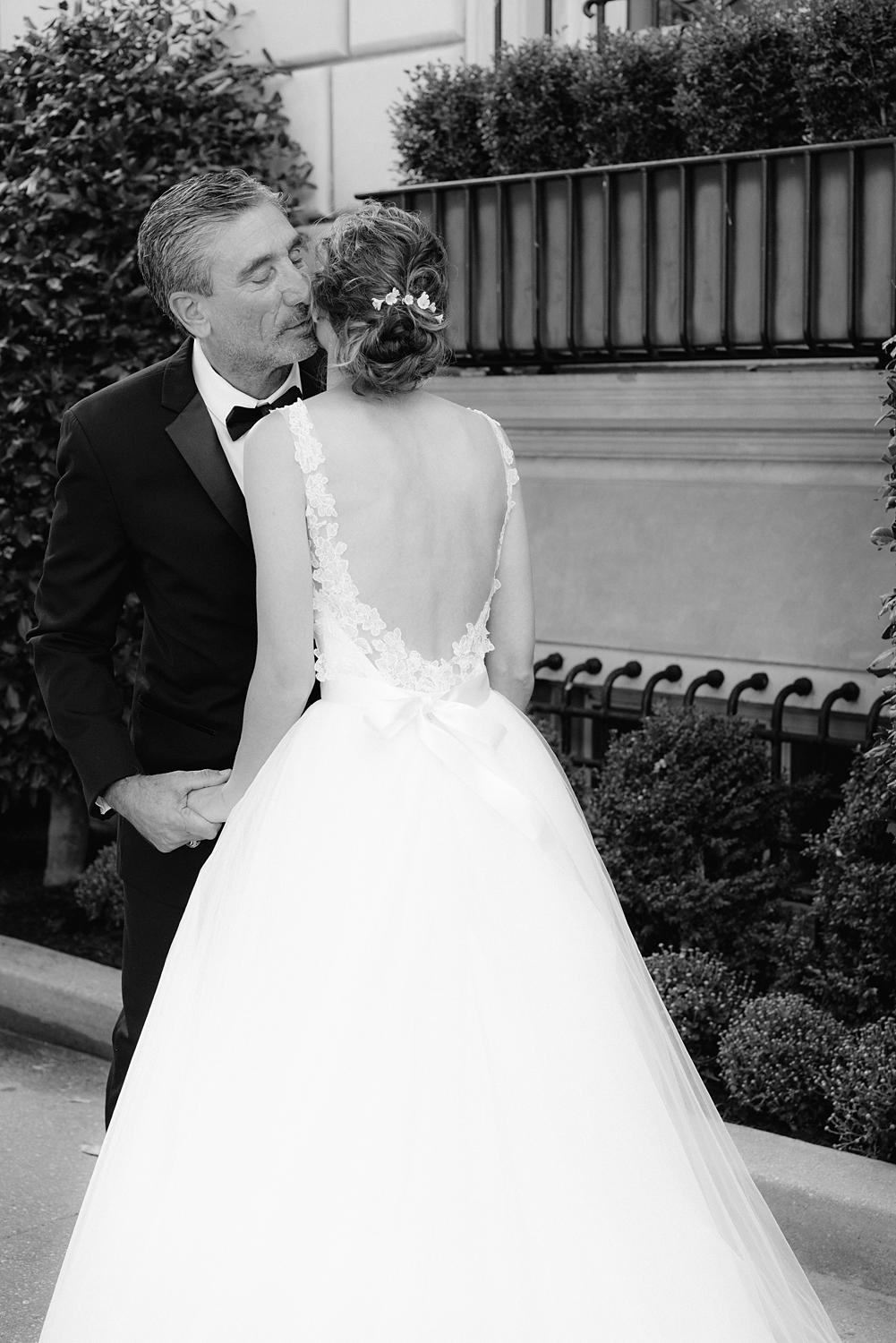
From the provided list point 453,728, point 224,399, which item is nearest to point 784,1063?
point 453,728

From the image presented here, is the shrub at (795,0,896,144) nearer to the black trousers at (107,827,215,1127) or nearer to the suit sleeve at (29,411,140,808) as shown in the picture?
the suit sleeve at (29,411,140,808)

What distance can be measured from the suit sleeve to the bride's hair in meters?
0.59

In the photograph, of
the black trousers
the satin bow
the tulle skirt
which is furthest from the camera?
the black trousers

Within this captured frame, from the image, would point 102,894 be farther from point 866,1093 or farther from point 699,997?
point 866,1093

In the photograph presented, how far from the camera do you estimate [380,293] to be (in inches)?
97.9

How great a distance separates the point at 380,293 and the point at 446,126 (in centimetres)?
364

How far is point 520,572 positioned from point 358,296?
57cm

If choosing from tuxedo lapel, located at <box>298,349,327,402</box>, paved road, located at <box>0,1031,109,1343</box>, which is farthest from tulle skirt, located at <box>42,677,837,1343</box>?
paved road, located at <box>0,1031,109,1343</box>

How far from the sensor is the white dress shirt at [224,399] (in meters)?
2.91

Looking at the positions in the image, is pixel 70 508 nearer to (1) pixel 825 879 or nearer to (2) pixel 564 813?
(2) pixel 564 813

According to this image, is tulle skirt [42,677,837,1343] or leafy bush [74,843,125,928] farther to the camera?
leafy bush [74,843,125,928]

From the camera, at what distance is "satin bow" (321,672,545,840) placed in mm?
2613

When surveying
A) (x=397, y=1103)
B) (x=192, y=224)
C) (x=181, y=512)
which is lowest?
(x=397, y=1103)

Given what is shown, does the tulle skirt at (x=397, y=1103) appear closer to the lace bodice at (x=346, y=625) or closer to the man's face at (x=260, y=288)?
the lace bodice at (x=346, y=625)
